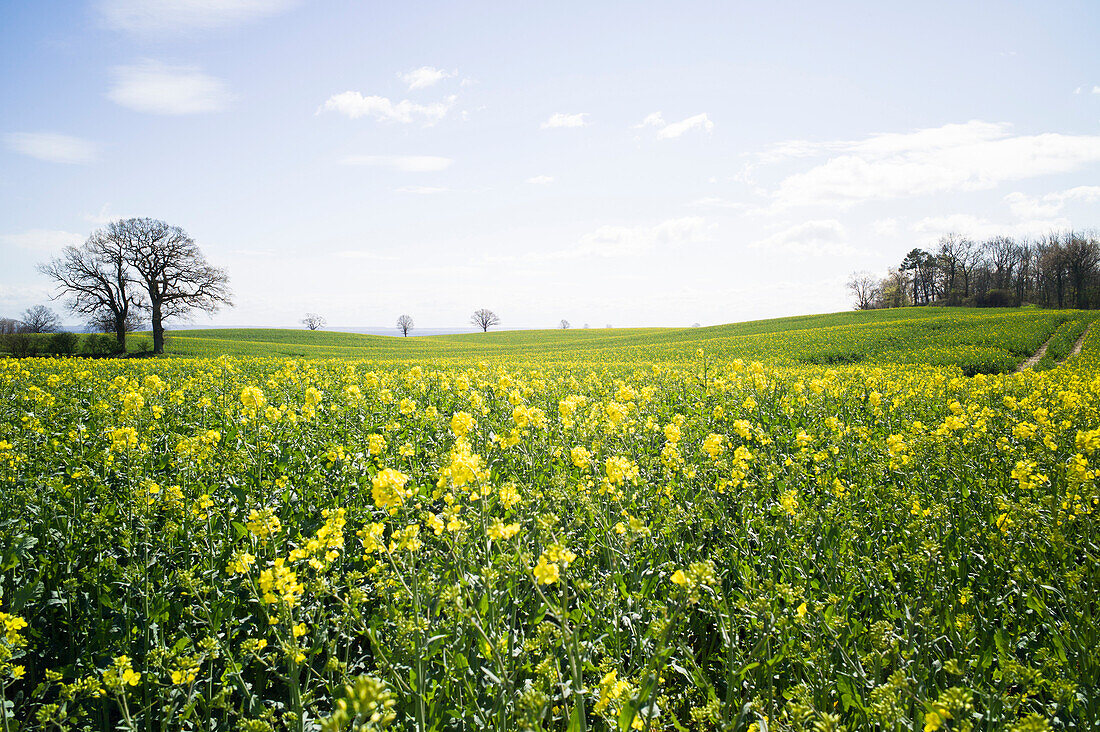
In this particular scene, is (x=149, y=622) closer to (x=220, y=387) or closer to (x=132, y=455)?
(x=132, y=455)

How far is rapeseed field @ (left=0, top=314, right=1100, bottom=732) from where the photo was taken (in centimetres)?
242

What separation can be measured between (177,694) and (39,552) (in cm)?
227

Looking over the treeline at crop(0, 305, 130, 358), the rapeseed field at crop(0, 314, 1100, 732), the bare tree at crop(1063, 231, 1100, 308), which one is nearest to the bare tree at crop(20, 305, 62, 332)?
the treeline at crop(0, 305, 130, 358)

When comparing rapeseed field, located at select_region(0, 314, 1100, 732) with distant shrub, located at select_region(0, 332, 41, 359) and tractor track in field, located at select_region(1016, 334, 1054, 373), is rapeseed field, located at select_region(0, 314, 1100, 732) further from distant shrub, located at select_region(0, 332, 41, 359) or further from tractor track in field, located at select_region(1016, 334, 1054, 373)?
distant shrub, located at select_region(0, 332, 41, 359)

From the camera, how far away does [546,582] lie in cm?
216

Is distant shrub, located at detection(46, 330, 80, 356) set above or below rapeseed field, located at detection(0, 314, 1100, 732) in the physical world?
above

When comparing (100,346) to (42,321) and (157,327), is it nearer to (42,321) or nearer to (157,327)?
(157,327)

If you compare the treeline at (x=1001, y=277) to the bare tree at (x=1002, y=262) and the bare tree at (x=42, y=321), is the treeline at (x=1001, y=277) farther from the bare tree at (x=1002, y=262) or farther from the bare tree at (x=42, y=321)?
the bare tree at (x=42, y=321)

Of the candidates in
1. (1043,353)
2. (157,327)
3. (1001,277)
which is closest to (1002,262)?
(1001,277)

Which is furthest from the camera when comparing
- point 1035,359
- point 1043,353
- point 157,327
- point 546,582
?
point 157,327

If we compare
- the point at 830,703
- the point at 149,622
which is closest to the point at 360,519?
the point at 149,622

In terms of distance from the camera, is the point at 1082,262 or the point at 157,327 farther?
the point at 1082,262

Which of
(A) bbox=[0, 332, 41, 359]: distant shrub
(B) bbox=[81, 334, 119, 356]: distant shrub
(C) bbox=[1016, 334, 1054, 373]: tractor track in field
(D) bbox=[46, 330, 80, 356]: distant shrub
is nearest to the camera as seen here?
(C) bbox=[1016, 334, 1054, 373]: tractor track in field

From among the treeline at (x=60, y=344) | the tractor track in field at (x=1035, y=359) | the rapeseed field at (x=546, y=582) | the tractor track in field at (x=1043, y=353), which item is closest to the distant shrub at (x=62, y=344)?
the treeline at (x=60, y=344)
